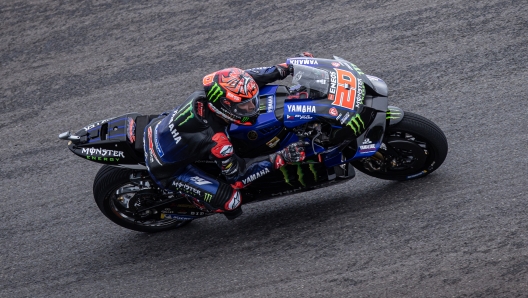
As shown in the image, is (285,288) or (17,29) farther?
(17,29)

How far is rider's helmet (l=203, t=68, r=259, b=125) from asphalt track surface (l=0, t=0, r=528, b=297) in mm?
1605

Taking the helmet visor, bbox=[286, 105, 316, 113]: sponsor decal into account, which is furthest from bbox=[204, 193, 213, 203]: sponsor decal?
bbox=[286, 105, 316, 113]: sponsor decal

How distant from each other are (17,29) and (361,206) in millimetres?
6509

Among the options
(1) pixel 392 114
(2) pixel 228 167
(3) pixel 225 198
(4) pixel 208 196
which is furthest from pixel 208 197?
(1) pixel 392 114

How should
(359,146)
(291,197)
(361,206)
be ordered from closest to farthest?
1. (359,146)
2. (361,206)
3. (291,197)

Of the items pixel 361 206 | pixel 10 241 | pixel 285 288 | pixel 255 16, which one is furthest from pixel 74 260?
pixel 255 16

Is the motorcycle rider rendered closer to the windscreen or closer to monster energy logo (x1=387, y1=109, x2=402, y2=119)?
the windscreen

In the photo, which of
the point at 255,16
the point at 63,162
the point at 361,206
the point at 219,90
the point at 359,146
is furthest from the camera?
the point at 255,16

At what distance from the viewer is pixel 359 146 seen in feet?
20.1

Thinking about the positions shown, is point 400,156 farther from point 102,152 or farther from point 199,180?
point 102,152

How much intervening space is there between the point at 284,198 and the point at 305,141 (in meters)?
1.42

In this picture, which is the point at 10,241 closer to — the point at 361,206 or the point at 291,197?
the point at 291,197

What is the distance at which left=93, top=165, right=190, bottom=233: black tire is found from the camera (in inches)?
257

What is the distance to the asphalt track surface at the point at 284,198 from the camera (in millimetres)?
6250
